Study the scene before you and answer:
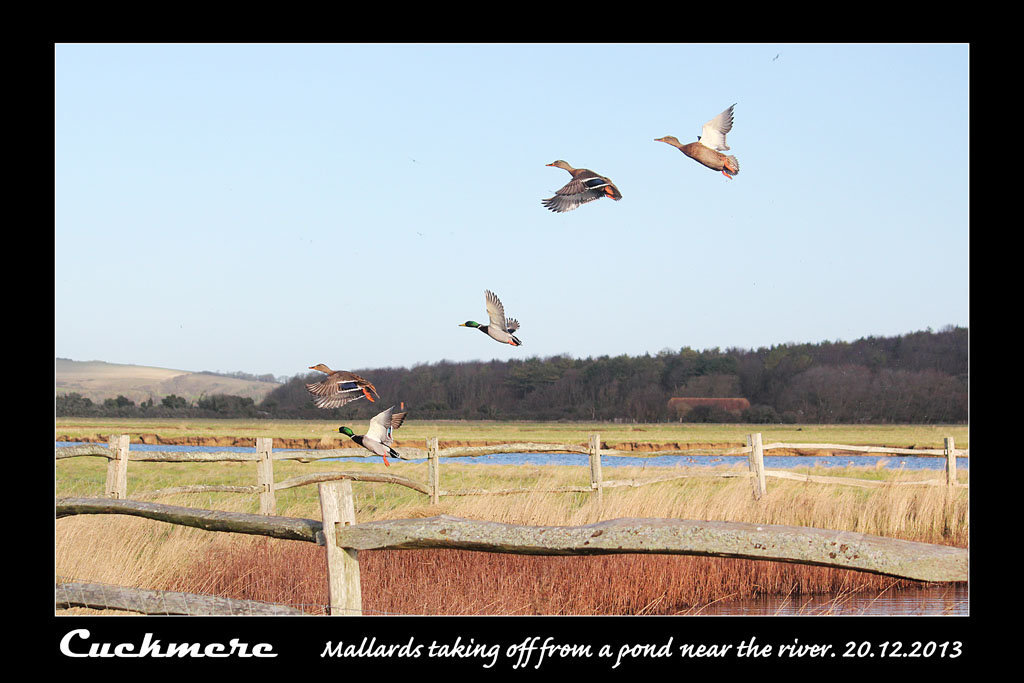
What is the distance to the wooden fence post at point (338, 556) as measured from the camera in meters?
5.41

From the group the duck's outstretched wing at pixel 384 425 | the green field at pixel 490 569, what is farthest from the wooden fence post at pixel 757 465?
the duck's outstretched wing at pixel 384 425

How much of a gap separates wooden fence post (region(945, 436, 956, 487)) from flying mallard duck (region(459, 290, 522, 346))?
936cm

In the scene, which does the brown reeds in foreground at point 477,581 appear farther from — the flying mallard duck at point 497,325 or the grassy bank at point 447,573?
the flying mallard duck at point 497,325

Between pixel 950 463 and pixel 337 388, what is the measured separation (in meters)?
11.5

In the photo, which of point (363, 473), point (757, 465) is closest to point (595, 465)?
point (757, 465)

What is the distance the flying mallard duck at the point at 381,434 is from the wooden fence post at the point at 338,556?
3.79 ft

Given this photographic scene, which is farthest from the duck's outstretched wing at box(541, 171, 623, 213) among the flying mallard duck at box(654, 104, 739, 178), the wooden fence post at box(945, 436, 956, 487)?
the wooden fence post at box(945, 436, 956, 487)

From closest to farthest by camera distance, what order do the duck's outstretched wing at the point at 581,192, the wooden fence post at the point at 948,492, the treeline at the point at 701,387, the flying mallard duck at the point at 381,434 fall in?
the flying mallard duck at the point at 381,434 → the duck's outstretched wing at the point at 581,192 → the wooden fence post at the point at 948,492 → the treeline at the point at 701,387

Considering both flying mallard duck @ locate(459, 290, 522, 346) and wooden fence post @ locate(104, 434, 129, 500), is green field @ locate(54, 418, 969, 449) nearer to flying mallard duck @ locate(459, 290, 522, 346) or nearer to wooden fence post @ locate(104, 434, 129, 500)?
wooden fence post @ locate(104, 434, 129, 500)

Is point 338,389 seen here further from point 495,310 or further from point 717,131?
point 717,131

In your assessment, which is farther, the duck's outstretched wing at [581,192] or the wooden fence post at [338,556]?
the duck's outstretched wing at [581,192]
